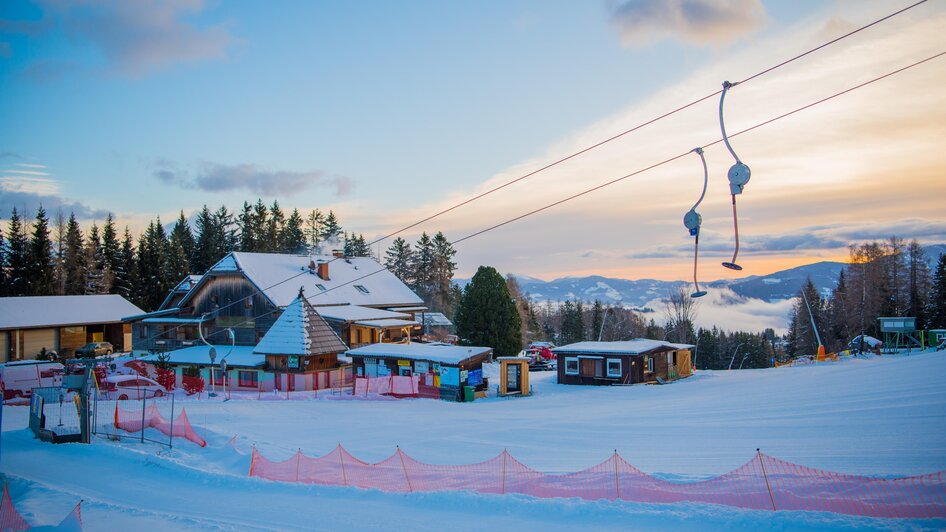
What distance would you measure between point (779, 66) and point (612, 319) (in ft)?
294

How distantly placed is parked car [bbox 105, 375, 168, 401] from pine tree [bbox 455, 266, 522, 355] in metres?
21.5

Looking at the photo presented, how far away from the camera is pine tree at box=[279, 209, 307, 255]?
94.7m

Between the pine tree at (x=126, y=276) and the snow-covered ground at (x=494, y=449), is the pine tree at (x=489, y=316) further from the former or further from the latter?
the pine tree at (x=126, y=276)

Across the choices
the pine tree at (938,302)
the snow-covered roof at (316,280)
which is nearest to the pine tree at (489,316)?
the snow-covered roof at (316,280)

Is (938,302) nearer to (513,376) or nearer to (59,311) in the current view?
(513,376)

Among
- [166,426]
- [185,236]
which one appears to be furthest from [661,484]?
[185,236]

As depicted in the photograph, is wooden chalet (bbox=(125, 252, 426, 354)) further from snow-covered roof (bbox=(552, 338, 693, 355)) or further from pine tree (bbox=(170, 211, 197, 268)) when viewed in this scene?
pine tree (bbox=(170, 211, 197, 268))

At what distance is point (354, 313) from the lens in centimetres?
4638

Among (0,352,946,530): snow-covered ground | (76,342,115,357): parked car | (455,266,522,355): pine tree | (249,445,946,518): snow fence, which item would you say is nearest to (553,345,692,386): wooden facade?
(0,352,946,530): snow-covered ground

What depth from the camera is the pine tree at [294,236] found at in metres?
94.7

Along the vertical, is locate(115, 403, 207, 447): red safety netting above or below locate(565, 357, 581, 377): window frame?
above

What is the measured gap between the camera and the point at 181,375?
37.6 metres

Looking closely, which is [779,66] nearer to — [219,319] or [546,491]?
[546,491]

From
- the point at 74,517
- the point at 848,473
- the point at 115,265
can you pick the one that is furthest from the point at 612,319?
the point at 74,517
